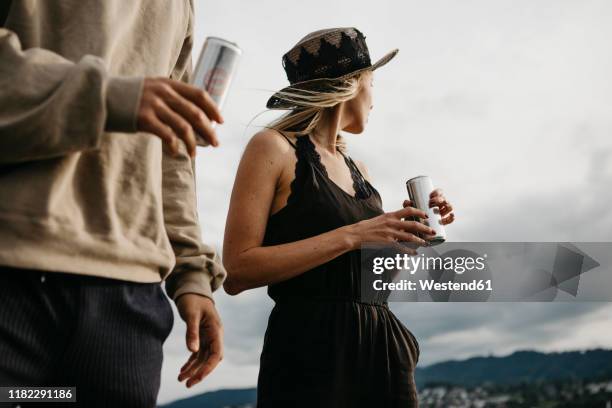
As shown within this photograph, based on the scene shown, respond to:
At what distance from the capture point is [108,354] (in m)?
1.63

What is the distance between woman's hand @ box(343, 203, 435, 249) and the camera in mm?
3135

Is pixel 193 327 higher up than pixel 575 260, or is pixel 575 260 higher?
pixel 575 260

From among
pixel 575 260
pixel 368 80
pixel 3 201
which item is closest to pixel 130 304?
pixel 3 201

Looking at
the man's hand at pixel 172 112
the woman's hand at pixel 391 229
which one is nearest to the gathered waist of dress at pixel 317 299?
the woman's hand at pixel 391 229

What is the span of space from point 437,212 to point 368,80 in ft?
3.28

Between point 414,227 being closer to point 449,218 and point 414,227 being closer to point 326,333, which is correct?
point 449,218

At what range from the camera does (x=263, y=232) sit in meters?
3.24

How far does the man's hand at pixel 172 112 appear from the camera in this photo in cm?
141

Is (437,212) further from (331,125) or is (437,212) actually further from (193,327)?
(193,327)

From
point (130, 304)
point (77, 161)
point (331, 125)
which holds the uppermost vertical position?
point (331, 125)

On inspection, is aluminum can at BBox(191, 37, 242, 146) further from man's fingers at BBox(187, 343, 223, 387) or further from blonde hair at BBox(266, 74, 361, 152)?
blonde hair at BBox(266, 74, 361, 152)

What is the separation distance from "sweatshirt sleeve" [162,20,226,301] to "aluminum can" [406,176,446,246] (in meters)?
1.45

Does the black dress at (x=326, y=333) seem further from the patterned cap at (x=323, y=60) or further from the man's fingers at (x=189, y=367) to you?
the man's fingers at (x=189, y=367)

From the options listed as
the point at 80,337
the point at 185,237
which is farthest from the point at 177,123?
the point at 185,237
